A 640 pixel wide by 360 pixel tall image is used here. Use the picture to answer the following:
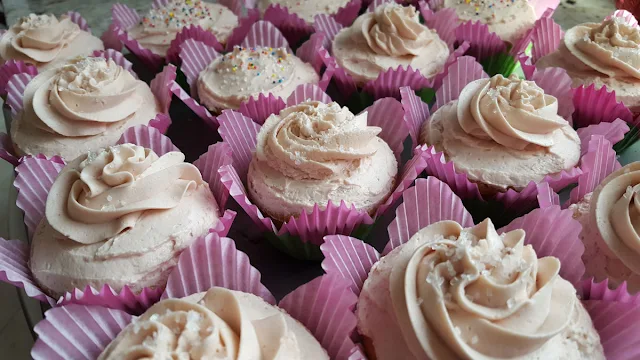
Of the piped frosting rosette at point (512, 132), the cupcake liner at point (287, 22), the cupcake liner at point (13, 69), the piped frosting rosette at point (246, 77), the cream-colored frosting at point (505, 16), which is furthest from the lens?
the cupcake liner at point (287, 22)

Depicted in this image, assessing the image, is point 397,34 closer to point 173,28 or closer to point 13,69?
point 173,28

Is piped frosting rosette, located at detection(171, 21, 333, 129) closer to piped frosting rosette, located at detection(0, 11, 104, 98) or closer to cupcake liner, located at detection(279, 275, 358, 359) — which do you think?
piped frosting rosette, located at detection(0, 11, 104, 98)

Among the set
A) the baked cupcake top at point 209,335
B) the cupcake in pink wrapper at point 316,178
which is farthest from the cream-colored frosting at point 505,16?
the baked cupcake top at point 209,335

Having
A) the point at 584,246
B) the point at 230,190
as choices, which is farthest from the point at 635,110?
the point at 230,190

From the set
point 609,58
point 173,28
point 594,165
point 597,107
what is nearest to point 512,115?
point 594,165

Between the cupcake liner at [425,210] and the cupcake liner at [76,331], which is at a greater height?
the cupcake liner at [425,210]

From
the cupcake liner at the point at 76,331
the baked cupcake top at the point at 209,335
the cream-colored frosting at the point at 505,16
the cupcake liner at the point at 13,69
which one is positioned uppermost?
the cream-colored frosting at the point at 505,16

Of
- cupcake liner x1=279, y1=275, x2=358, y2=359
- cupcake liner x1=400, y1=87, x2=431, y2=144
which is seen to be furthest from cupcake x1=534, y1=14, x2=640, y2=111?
cupcake liner x1=279, y1=275, x2=358, y2=359

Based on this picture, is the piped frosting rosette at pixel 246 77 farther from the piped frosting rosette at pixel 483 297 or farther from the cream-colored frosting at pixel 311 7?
the piped frosting rosette at pixel 483 297
